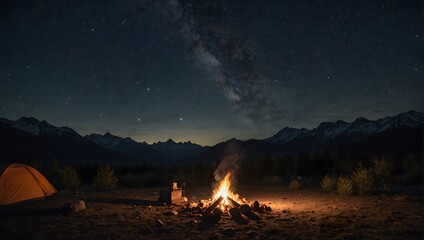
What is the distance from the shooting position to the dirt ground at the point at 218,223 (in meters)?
9.28

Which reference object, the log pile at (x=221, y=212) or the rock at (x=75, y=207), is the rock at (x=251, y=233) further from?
the rock at (x=75, y=207)

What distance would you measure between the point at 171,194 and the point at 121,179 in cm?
1421

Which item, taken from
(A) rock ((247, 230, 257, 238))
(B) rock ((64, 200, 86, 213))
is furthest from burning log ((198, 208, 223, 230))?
(B) rock ((64, 200, 86, 213))

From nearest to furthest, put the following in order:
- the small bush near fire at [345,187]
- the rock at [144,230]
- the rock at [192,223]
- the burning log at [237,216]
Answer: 1. the rock at [144,230]
2. the rock at [192,223]
3. the burning log at [237,216]
4. the small bush near fire at [345,187]

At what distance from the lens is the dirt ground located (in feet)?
30.5

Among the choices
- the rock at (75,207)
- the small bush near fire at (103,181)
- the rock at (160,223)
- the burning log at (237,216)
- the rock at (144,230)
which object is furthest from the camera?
the small bush near fire at (103,181)

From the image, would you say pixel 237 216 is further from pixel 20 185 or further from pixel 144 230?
pixel 20 185

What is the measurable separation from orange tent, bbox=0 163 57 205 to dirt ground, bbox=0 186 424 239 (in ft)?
3.00

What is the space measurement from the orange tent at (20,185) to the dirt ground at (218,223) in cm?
92

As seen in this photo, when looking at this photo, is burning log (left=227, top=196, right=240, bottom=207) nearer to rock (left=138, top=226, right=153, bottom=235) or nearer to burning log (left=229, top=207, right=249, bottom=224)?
burning log (left=229, top=207, right=249, bottom=224)

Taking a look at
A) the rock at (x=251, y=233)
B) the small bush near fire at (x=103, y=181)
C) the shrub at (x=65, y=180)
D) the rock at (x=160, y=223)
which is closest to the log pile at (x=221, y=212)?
the rock at (x=160, y=223)

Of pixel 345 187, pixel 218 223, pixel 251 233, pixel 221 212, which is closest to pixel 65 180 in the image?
pixel 221 212

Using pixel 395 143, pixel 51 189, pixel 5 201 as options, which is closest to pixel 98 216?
pixel 5 201

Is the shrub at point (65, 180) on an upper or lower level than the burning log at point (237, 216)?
upper
